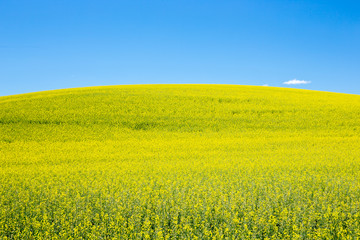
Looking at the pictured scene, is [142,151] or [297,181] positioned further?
[142,151]

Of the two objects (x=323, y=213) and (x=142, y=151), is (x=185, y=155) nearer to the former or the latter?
(x=142, y=151)

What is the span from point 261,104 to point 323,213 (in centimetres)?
2200

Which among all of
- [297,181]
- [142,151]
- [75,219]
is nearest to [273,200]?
[297,181]

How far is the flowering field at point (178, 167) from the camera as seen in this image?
21.5 ft

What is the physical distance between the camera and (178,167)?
37.1ft

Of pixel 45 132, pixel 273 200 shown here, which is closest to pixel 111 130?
pixel 45 132

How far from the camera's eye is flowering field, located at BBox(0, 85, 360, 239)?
6539 mm

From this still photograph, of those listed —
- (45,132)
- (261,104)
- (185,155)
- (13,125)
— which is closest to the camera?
(185,155)

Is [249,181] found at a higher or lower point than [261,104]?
lower

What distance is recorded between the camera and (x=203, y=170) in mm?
11016

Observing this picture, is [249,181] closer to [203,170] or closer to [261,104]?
[203,170]

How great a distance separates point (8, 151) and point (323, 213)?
16.2m

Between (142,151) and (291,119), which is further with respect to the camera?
(291,119)

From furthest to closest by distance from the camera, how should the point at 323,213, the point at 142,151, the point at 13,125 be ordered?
the point at 13,125, the point at 142,151, the point at 323,213
